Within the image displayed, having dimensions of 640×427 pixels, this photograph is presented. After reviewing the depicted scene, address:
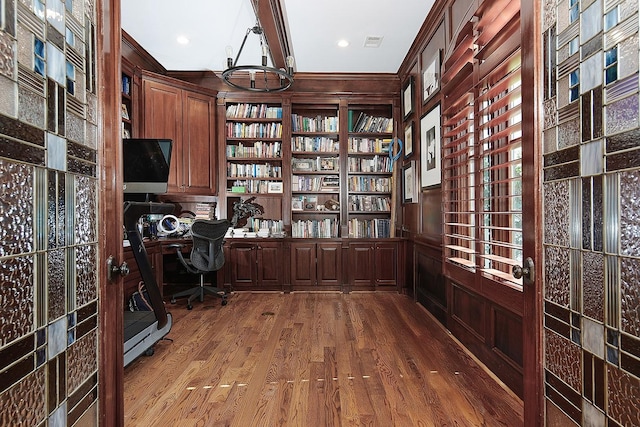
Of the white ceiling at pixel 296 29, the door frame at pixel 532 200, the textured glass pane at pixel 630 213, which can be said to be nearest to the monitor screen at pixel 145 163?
the white ceiling at pixel 296 29

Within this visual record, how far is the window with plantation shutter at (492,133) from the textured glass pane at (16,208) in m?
1.81

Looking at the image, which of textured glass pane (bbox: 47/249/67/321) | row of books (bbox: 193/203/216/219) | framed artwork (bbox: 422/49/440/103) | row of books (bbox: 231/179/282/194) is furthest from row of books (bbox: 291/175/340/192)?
textured glass pane (bbox: 47/249/67/321)

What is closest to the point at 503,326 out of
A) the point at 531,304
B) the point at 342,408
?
the point at 342,408

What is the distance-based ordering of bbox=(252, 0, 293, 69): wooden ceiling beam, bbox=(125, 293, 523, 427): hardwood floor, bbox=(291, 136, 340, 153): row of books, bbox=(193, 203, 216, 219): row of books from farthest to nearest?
bbox=(291, 136, 340, 153): row of books < bbox=(193, 203, 216, 219): row of books < bbox=(252, 0, 293, 69): wooden ceiling beam < bbox=(125, 293, 523, 427): hardwood floor

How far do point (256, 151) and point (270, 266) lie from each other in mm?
1609

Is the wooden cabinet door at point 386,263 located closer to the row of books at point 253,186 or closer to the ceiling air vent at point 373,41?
the row of books at point 253,186

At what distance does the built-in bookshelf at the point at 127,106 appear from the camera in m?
4.04

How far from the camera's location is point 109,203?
3.40 ft

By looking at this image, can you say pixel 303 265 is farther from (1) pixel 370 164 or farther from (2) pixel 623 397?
(2) pixel 623 397

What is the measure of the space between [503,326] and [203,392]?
1853 millimetres

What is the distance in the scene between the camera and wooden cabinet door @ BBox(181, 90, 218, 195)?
455 centimetres

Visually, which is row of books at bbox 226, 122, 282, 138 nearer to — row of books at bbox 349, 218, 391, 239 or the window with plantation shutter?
row of books at bbox 349, 218, 391, 239

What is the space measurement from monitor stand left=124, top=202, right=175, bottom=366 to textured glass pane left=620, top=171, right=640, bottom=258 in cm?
224

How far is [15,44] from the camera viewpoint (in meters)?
0.68
